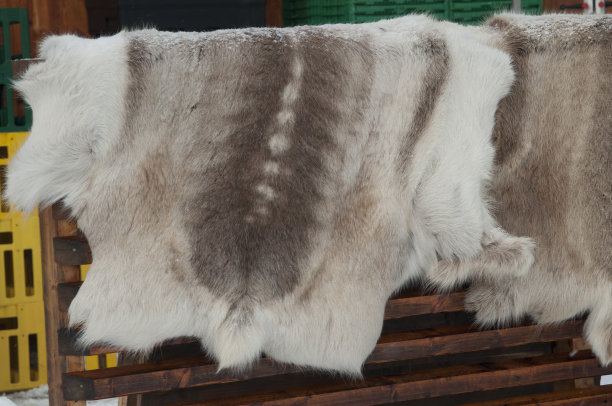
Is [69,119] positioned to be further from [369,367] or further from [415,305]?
[369,367]

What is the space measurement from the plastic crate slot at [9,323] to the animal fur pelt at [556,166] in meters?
2.55

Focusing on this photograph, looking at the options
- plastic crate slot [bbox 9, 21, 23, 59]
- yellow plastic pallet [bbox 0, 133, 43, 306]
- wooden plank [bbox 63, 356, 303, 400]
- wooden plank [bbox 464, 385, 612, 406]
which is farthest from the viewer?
plastic crate slot [bbox 9, 21, 23, 59]

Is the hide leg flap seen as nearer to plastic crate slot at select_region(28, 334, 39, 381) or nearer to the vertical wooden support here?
the vertical wooden support

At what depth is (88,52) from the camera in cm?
187

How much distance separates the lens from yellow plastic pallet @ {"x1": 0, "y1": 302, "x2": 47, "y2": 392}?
3.77m

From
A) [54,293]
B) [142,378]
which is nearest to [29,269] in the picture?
[54,293]

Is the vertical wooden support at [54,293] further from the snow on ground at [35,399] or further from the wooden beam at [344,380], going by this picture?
the snow on ground at [35,399]

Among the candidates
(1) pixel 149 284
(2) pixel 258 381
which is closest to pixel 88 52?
(1) pixel 149 284

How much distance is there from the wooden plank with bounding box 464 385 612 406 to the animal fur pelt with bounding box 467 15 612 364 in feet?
1.31

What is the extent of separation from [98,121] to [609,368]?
5.50 ft

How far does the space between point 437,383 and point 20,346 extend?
2.34 m

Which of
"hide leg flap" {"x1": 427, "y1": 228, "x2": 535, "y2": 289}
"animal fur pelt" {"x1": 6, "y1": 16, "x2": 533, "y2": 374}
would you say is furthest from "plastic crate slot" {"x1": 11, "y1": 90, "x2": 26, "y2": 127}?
"hide leg flap" {"x1": 427, "y1": 228, "x2": 535, "y2": 289}

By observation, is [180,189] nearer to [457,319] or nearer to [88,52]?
[88,52]

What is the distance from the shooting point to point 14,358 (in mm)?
3904
